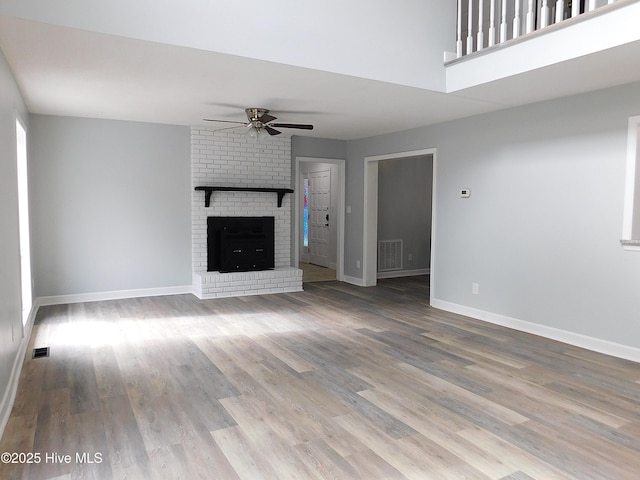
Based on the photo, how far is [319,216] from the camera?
9516 mm

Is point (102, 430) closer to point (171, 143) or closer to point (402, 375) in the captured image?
point (402, 375)

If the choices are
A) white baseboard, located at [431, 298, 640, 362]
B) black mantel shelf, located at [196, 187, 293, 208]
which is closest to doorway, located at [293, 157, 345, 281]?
black mantel shelf, located at [196, 187, 293, 208]

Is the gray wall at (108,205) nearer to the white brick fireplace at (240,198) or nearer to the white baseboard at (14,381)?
the white brick fireplace at (240,198)

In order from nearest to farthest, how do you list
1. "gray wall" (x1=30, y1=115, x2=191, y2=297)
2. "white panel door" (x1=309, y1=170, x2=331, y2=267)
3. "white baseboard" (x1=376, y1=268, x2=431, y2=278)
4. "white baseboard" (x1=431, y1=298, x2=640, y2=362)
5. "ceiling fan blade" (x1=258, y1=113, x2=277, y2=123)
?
"white baseboard" (x1=431, y1=298, x2=640, y2=362) < "ceiling fan blade" (x1=258, y1=113, x2=277, y2=123) < "gray wall" (x1=30, y1=115, x2=191, y2=297) < "white baseboard" (x1=376, y1=268, x2=431, y2=278) < "white panel door" (x1=309, y1=170, x2=331, y2=267)

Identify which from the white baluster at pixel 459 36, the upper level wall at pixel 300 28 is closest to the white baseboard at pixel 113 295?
the upper level wall at pixel 300 28

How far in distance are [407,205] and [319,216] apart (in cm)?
198

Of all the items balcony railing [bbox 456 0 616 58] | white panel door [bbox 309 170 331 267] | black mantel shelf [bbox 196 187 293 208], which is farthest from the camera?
white panel door [bbox 309 170 331 267]

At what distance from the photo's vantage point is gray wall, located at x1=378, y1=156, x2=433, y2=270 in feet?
26.5

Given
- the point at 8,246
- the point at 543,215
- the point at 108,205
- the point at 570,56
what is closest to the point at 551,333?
the point at 543,215

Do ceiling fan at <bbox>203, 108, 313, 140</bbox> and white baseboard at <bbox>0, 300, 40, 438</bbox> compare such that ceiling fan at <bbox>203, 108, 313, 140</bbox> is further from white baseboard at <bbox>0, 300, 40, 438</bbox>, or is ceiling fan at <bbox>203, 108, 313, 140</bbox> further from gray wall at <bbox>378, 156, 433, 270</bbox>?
gray wall at <bbox>378, 156, 433, 270</bbox>

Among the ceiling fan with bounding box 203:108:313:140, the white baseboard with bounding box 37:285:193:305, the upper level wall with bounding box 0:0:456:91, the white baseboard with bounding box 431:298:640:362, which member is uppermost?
the upper level wall with bounding box 0:0:456:91

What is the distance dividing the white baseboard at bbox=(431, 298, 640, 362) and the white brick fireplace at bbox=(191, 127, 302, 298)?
2.38m

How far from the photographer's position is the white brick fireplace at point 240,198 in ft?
21.0

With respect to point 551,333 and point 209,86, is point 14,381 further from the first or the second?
point 551,333
